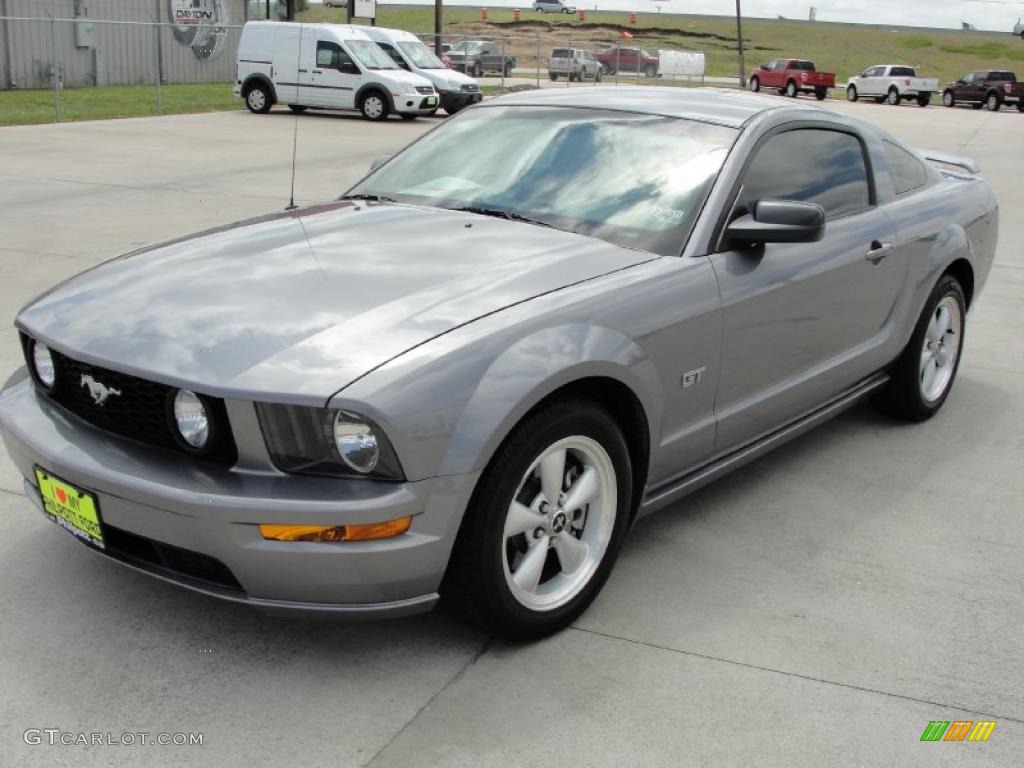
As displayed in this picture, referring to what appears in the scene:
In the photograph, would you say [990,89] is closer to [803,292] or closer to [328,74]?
[328,74]

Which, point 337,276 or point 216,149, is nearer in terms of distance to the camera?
point 337,276

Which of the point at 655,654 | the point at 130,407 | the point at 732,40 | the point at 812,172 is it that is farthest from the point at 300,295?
the point at 732,40

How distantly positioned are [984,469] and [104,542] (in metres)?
3.62

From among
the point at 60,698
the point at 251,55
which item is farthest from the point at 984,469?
the point at 251,55

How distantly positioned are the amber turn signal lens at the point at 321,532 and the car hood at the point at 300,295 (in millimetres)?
308

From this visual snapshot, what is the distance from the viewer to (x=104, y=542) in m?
2.98

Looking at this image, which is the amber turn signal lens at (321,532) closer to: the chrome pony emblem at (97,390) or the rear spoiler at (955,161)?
the chrome pony emblem at (97,390)

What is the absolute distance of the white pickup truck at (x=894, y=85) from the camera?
44438mm

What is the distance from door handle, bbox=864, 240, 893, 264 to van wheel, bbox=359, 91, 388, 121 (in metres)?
20.0

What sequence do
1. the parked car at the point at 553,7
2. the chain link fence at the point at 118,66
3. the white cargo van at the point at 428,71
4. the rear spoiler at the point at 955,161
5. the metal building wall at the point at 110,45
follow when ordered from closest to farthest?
the rear spoiler at the point at 955,161 < the chain link fence at the point at 118,66 < the white cargo van at the point at 428,71 < the metal building wall at the point at 110,45 < the parked car at the point at 553,7

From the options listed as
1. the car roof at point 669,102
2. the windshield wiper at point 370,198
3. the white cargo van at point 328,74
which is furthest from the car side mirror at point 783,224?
the white cargo van at point 328,74

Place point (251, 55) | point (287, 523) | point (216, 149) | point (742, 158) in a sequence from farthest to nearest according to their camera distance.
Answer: point (251, 55), point (216, 149), point (742, 158), point (287, 523)

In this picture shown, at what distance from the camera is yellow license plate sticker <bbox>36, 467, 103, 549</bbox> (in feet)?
9.71

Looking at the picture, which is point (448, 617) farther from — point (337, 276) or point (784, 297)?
point (784, 297)
